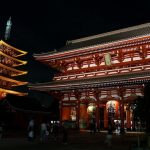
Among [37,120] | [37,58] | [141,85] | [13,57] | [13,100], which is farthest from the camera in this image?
[13,57]

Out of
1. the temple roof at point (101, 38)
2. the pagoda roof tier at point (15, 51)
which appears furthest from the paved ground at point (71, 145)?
the pagoda roof tier at point (15, 51)

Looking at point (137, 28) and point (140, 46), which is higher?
point (137, 28)

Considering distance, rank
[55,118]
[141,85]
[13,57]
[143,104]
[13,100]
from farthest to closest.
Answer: [13,57] < [55,118] < [13,100] < [141,85] < [143,104]

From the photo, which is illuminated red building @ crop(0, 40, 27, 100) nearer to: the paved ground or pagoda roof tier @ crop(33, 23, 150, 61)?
pagoda roof tier @ crop(33, 23, 150, 61)

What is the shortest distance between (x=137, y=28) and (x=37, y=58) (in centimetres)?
1555

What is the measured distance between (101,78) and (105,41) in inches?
273

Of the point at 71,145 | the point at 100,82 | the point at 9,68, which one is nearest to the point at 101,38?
the point at 100,82

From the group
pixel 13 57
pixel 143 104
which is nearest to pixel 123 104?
pixel 143 104

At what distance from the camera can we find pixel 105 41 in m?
33.6

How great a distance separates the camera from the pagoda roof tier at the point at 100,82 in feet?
82.7

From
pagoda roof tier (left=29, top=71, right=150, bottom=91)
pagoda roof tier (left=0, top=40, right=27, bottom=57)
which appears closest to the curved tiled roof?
pagoda roof tier (left=29, top=71, right=150, bottom=91)

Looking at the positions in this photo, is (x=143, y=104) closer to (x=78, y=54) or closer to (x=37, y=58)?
(x=78, y=54)

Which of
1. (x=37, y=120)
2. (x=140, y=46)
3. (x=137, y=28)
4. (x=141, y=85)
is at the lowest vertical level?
(x=37, y=120)

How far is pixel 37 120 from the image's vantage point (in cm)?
5088
